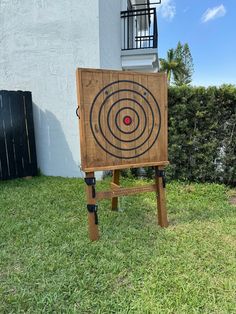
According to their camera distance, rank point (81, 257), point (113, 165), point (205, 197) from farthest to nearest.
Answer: point (205, 197)
point (113, 165)
point (81, 257)

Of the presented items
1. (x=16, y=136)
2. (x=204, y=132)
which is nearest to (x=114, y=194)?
(x=204, y=132)

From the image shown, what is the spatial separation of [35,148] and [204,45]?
70.9 ft

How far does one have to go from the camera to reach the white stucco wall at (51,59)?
4.75 meters

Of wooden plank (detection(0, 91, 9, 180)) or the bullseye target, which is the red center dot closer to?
the bullseye target

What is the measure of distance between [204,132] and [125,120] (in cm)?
223

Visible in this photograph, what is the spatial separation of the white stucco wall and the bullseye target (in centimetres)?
232

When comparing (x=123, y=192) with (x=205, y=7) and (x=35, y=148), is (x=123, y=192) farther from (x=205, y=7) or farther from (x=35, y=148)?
(x=205, y=7)

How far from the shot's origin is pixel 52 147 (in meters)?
5.25

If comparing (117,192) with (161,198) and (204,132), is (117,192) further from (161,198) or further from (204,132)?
(204,132)

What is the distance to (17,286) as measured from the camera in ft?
6.41

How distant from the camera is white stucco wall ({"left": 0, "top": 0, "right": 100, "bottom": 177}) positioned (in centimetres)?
475

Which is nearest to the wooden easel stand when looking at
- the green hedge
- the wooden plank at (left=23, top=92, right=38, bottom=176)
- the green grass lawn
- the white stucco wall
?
the green grass lawn

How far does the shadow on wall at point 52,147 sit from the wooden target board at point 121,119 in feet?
8.18

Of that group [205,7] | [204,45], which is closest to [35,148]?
[205,7]
